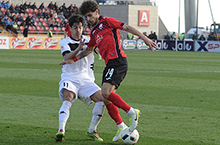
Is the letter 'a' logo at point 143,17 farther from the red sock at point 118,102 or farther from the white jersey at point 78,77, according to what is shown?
the red sock at point 118,102

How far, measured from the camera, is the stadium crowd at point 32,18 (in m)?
37.6

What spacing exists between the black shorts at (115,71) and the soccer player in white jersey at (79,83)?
0.36 meters

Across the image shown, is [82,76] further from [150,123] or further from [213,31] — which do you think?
[213,31]

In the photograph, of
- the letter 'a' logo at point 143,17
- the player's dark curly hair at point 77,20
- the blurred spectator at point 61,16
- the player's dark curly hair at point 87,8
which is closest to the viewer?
the player's dark curly hair at point 87,8

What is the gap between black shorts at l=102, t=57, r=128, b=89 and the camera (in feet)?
15.7

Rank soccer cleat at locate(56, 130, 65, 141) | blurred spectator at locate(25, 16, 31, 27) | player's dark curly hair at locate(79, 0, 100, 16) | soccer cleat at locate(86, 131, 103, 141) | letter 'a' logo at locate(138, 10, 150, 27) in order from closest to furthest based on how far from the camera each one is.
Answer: soccer cleat at locate(56, 130, 65, 141) → player's dark curly hair at locate(79, 0, 100, 16) → soccer cleat at locate(86, 131, 103, 141) → blurred spectator at locate(25, 16, 31, 27) → letter 'a' logo at locate(138, 10, 150, 27)

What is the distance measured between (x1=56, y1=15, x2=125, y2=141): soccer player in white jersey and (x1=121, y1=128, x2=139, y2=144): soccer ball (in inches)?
9.1

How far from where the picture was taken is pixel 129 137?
15.7 ft

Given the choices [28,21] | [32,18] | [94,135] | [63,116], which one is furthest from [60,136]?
[32,18]

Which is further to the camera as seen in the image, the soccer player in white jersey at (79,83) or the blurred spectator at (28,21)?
the blurred spectator at (28,21)

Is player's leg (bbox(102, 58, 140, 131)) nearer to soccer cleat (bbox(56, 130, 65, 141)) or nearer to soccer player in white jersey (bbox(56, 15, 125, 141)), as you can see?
soccer player in white jersey (bbox(56, 15, 125, 141))

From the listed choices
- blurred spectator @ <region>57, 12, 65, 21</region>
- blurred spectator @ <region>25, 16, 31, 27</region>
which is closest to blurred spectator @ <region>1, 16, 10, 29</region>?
blurred spectator @ <region>25, 16, 31, 27</region>

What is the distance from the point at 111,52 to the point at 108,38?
0.18m

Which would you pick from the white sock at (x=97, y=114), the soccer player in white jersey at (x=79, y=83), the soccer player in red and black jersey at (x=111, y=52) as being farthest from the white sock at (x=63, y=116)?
the soccer player in red and black jersey at (x=111, y=52)
